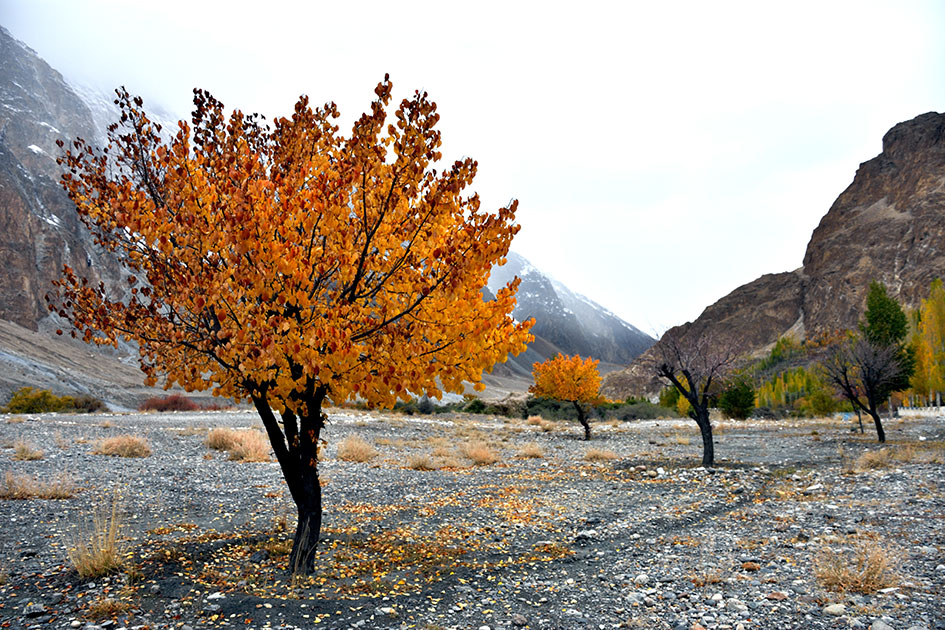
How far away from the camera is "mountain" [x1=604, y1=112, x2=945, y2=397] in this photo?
479 ft

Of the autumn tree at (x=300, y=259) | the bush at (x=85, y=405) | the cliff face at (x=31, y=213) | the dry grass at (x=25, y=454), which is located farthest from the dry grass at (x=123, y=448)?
the cliff face at (x=31, y=213)

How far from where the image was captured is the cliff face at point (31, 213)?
103m

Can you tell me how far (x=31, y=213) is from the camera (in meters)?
113

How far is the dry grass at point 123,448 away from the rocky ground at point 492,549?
0.55 metres

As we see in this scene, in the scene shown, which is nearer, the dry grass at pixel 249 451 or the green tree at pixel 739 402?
the dry grass at pixel 249 451

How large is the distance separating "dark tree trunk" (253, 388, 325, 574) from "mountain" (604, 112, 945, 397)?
14000 centimetres

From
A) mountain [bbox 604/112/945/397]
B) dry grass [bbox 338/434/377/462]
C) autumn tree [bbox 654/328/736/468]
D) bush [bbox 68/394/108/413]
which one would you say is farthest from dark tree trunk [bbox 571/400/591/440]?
mountain [bbox 604/112/945/397]

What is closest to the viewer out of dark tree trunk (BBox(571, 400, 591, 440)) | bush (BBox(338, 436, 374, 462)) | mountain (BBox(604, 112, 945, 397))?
bush (BBox(338, 436, 374, 462))

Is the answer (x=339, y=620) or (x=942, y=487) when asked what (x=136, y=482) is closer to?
(x=339, y=620)

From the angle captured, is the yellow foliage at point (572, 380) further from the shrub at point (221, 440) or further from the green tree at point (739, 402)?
the green tree at point (739, 402)

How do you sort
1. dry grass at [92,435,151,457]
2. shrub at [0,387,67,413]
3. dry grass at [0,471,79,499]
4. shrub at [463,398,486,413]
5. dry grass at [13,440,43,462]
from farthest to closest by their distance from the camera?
shrub at [463,398,486,413] → shrub at [0,387,67,413] → dry grass at [92,435,151,457] → dry grass at [13,440,43,462] → dry grass at [0,471,79,499]

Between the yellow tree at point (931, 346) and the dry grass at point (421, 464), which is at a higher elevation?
the yellow tree at point (931, 346)

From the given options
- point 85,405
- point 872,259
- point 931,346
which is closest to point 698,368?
point 85,405

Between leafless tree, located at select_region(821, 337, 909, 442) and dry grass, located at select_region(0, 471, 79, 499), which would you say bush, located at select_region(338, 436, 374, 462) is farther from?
leafless tree, located at select_region(821, 337, 909, 442)
